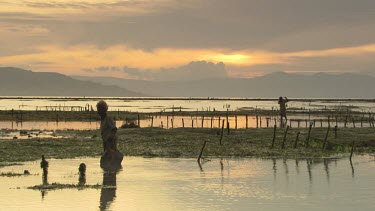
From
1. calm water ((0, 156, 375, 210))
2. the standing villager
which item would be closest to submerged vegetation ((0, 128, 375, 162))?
calm water ((0, 156, 375, 210))

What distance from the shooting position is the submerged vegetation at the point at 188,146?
A: 3038 cm

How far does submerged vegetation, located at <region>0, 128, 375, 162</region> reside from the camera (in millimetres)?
30375

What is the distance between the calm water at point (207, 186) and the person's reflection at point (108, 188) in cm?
3

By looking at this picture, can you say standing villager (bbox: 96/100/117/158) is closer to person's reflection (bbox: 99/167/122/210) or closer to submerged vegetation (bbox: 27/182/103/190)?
person's reflection (bbox: 99/167/122/210)

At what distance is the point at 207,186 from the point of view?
20188mm

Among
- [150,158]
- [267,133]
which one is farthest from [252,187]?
[267,133]

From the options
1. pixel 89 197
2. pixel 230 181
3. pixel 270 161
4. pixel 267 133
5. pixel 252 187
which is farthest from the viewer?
pixel 267 133

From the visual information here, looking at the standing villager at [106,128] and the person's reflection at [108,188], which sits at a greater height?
the standing villager at [106,128]

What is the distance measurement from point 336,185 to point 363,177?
2468 mm

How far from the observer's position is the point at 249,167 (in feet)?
83.9

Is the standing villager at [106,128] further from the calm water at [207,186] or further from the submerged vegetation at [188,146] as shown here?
the submerged vegetation at [188,146]

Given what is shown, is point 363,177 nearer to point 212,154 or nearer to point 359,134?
point 212,154

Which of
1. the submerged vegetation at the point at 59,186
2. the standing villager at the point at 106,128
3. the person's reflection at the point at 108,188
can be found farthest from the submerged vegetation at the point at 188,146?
the submerged vegetation at the point at 59,186

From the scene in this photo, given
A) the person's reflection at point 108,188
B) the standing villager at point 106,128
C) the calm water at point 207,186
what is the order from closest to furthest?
the calm water at point 207,186 → the person's reflection at point 108,188 → the standing villager at point 106,128
